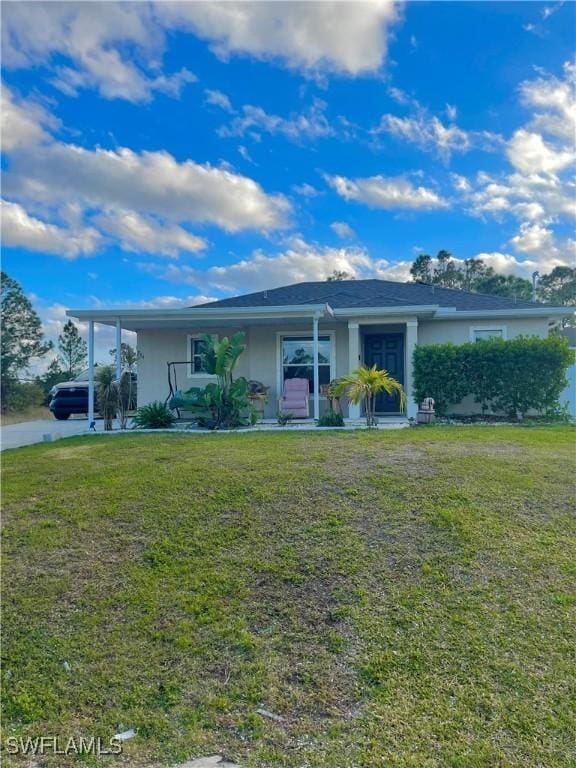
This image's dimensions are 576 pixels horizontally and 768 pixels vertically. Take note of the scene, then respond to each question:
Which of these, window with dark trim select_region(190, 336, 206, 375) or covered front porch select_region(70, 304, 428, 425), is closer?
covered front porch select_region(70, 304, 428, 425)

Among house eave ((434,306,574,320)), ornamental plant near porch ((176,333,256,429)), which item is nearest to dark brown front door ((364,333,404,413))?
house eave ((434,306,574,320))

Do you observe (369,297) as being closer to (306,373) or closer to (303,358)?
(303,358)

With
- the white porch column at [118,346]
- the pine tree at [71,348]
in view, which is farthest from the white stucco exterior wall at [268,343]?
the pine tree at [71,348]

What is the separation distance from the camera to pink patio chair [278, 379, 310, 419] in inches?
500

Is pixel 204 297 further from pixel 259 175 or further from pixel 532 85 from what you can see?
pixel 532 85

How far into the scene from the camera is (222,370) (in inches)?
424

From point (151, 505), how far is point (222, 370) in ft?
19.4

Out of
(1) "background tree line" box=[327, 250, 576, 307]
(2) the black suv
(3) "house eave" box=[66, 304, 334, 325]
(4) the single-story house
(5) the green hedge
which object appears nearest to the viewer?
(5) the green hedge

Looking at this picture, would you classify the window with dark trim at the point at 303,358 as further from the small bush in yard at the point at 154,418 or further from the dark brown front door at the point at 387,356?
the small bush in yard at the point at 154,418

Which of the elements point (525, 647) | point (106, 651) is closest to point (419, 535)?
point (525, 647)

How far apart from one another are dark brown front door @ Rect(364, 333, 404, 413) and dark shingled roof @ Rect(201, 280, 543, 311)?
114 centimetres

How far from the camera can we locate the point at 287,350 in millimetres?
13930

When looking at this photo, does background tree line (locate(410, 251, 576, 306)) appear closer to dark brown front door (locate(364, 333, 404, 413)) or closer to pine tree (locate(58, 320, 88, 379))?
dark brown front door (locate(364, 333, 404, 413))

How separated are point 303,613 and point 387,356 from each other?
11289mm
